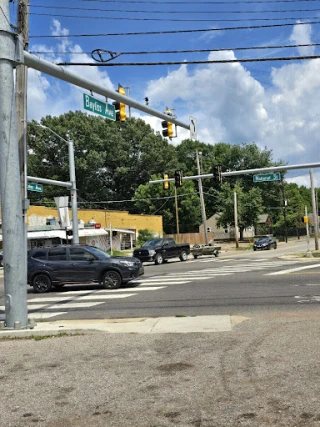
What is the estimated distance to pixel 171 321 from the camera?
9.73m

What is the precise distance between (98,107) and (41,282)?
6783 mm

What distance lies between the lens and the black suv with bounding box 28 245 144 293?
16234 mm

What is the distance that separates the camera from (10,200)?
356 inches

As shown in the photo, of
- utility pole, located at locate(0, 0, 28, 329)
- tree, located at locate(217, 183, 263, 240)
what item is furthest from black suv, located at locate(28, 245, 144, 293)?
tree, located at locate(217, 183, 263, 240)

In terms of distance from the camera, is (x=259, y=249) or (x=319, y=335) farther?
(x=259, y=249)

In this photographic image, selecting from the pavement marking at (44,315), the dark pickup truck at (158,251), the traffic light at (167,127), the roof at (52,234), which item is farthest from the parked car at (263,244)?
the pavement marking at (44,315)

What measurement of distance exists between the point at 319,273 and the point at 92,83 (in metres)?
11.0

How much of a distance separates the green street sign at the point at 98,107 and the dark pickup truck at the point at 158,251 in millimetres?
17389

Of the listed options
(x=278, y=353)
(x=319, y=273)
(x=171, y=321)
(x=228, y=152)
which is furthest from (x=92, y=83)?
(x=228, y=152)

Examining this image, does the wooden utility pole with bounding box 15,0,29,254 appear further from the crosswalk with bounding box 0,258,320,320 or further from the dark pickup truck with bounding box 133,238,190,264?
the dark pickup truck with bounding box 133,238,190,264

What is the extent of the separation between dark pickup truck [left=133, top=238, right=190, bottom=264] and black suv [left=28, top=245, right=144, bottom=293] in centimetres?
1367

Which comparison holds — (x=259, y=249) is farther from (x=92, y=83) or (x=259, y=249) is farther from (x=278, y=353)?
(x=278, y=353)

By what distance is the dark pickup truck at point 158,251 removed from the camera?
100ft

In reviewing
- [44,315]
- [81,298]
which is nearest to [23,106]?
[44,315]
